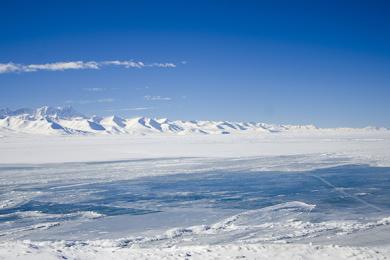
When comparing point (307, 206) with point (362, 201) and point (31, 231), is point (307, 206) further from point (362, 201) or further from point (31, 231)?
point (31, 231)

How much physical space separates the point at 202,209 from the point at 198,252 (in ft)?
19.9

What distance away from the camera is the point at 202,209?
16.6 m

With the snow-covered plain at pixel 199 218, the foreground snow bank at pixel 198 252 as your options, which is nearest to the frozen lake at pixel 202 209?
the snow-covered plain at pixel 199 218

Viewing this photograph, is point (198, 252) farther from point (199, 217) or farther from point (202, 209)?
point (202, 209)

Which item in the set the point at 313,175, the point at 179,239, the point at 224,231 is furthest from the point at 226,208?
the point at 313,175

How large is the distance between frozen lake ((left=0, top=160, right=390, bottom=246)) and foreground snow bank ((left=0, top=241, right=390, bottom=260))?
3.16ft

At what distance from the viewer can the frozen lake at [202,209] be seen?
12750 mm

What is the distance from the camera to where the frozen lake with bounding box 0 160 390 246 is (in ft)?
41.8

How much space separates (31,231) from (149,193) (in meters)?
8.12

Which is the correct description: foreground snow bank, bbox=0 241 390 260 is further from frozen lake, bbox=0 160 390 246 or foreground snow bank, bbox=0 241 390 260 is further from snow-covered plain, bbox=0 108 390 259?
frozen lake, bbox=0 160 390 246

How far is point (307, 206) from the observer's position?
16.6 m

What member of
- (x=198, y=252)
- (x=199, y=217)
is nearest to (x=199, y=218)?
(x=199, y=217)

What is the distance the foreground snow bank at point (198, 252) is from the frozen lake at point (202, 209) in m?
0.96

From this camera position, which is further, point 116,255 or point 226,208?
point 226,208
